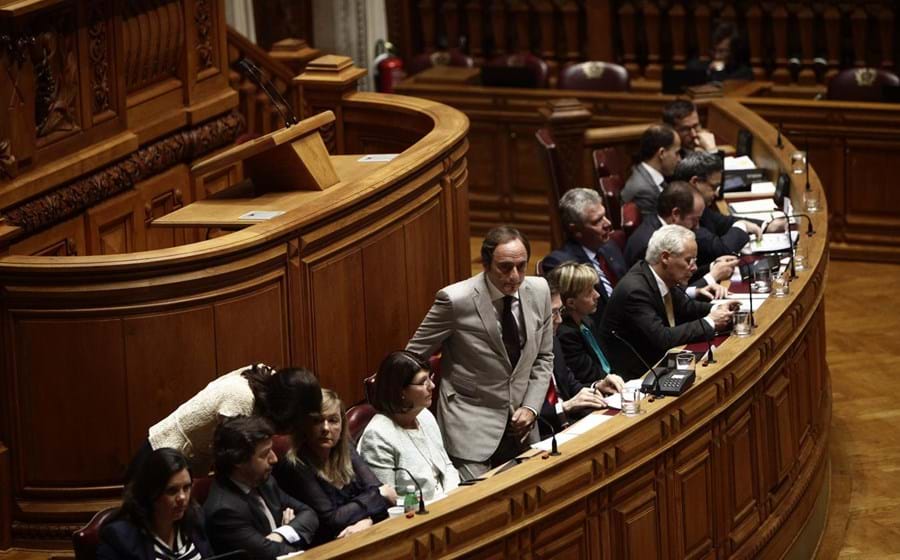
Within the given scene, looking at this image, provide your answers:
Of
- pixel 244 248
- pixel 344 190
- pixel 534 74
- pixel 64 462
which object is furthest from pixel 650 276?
pixel 534 74

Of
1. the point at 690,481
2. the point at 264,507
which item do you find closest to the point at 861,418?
the point at 690,481

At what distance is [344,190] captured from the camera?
6.20 metres

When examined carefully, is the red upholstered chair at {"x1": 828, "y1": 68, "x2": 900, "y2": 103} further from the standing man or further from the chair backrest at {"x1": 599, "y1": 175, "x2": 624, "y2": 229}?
the chair backrest at {"x1": 599, "y1": 175, "x2": 624, "y2": 229}

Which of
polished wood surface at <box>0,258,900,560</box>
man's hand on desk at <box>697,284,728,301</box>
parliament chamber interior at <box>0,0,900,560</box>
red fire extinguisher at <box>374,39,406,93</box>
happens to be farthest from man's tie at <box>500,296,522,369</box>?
red fire extinguisher at <box>374,39,406,93</box>

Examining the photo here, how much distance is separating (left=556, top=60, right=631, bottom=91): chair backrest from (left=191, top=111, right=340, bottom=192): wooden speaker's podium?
4.52 m

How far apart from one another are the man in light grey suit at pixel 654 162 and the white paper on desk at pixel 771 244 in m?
0.86

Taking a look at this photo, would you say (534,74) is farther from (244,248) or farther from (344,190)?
(244,248)

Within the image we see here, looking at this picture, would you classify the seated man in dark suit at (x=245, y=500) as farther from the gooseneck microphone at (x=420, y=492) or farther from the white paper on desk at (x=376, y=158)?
the white paper on desk at (x=376, y=158)

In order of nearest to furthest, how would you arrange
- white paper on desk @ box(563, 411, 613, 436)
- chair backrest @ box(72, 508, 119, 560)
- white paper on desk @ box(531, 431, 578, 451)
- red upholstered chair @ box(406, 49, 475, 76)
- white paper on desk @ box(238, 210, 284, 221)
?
chair backrest @ box(72, 508, 119, 560) → white paper on desk @ box(531, 431, 578, 451) → white paper on desk @ box(563, 411, 613, 436) → white paper on desk @ box(238, 210, 284, 221) → red upholstered chair @ box(406, 49, 475, 76)

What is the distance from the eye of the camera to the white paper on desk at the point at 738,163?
8492mm

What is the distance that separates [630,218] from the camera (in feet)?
25.4

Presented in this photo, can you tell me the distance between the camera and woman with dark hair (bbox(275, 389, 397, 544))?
482 centimetres

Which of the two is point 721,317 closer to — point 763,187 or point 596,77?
point 763,187

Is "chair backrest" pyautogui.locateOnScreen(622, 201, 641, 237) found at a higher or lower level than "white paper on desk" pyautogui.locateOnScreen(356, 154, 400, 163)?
lower
